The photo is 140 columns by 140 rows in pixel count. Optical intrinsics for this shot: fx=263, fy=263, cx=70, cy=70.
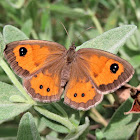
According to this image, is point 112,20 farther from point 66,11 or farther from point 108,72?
point 108,72

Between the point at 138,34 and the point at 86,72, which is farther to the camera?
the point at 138,34

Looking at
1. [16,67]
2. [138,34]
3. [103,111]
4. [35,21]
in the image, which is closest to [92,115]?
[103,111]

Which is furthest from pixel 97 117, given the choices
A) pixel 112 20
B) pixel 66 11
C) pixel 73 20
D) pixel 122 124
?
pixel 73 20

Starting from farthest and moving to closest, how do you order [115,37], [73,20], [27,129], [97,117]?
[73,20], [97,117], [115,37], [27,129]

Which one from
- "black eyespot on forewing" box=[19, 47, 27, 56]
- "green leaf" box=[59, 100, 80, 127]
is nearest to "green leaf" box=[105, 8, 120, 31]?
"green leaf" box=[59, 100, 80, 127]

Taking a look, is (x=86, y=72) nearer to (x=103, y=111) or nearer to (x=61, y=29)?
(x=103, y=111)

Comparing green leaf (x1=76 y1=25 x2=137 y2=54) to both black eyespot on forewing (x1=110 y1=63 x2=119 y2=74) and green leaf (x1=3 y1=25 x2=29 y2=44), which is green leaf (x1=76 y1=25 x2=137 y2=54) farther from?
green leaf (x1=3 y1=25 x2=29 y2=44)

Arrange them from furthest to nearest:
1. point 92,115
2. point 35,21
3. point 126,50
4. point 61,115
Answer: point 35,21 < point 126,50 < point 92,115 < point 61,115
